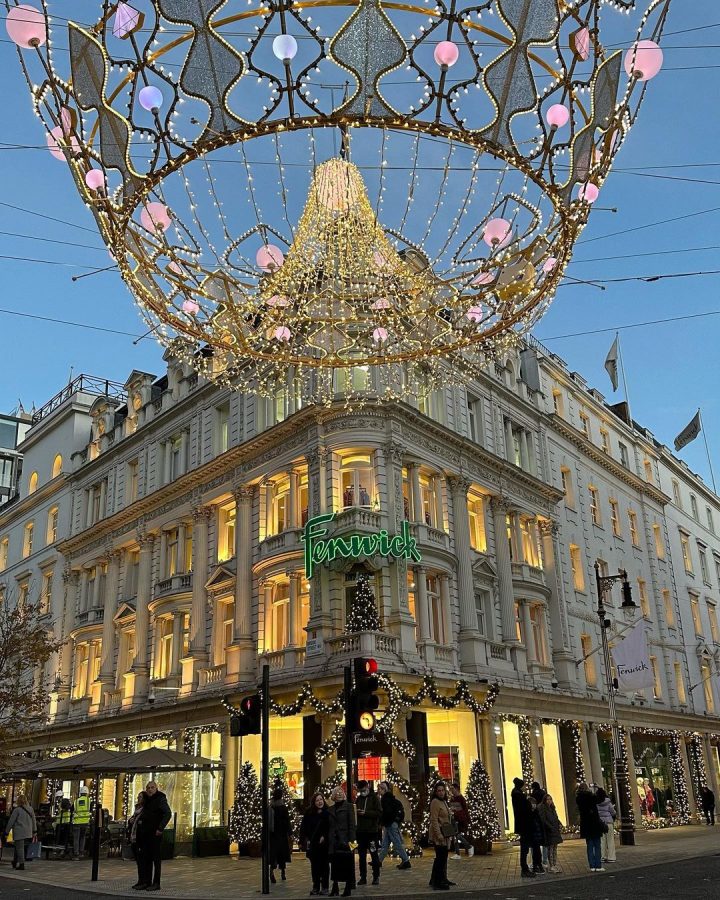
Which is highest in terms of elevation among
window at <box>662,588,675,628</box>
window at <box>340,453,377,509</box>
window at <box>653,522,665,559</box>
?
window at <box>653,522,665,559</box>

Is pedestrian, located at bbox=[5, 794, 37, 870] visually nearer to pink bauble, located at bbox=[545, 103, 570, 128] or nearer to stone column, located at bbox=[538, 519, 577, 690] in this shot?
stone column, located at bbox=[538, 519, 577, 690]

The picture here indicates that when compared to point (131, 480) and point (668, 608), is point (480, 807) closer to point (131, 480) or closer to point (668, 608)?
point (131, 480)

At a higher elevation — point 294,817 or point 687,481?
point 687,481

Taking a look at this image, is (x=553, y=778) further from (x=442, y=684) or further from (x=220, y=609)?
(x=220, y=609)

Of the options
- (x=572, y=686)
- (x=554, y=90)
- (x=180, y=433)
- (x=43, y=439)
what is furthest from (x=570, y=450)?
(x=554, y=90)

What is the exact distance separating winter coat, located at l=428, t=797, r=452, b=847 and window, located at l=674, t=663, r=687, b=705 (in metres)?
28.4

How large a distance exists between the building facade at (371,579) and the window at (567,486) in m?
0.17

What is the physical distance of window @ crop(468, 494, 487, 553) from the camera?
30969 mm

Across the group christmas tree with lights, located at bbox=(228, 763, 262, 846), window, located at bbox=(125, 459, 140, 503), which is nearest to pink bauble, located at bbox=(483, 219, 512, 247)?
christmas tree with lights, located at bbox=(228, 763, 262, 846)

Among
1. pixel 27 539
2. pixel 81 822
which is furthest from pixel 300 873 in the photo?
pixel 27 539

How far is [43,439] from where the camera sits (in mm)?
46844

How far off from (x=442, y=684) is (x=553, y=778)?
842 centimetres

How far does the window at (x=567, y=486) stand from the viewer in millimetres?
37000

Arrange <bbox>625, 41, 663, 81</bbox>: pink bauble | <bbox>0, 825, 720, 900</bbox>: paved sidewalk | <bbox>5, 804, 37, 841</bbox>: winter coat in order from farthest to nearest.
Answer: <bbox>5, 804, 37, 841</bbox>: winter coat, <bbox>0, 825, 720, 900</bbox>: paved sidewalk, <bbox>625, 41, 663, 81</bbox>: pink bauble
